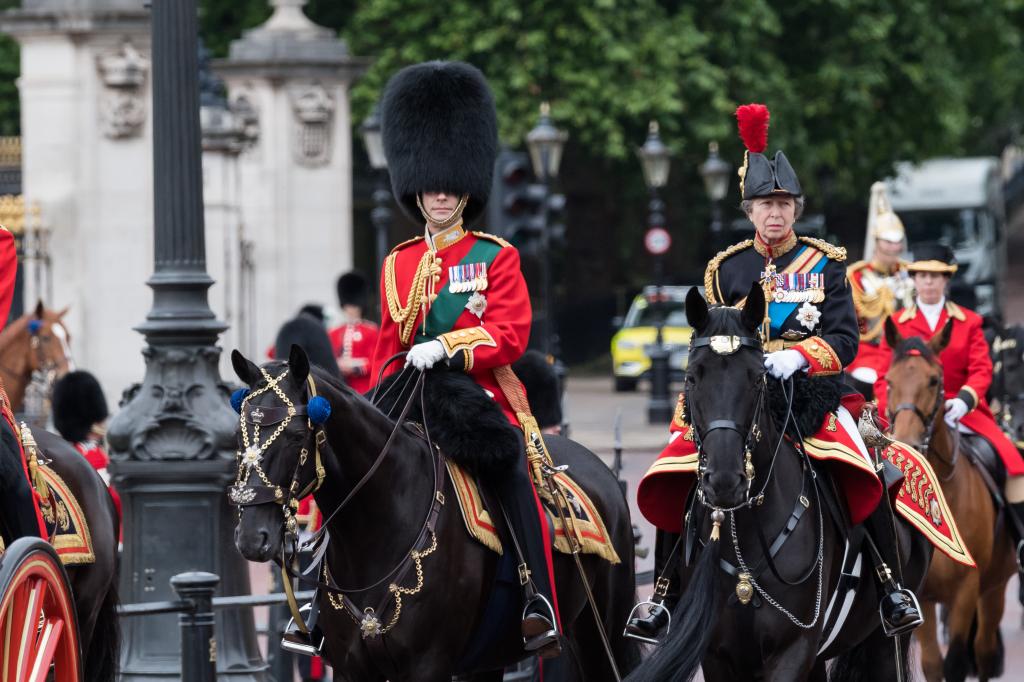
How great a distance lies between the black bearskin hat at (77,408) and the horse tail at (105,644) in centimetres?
301

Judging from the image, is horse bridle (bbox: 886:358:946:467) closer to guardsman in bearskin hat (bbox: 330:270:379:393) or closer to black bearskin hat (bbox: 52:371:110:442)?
black bearskin hat (bbox: 52:371:110:442)

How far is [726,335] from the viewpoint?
7.17 metres

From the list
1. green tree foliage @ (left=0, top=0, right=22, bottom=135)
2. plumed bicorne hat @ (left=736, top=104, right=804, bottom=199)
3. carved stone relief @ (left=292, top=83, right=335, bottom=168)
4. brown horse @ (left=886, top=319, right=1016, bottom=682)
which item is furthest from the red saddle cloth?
green tree foliage @ (left=0, top=0, right=22, bottom=135)

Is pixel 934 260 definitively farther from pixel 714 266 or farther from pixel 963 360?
pixel 714 266

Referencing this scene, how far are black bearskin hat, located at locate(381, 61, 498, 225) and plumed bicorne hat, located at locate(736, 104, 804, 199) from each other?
1.09 meters

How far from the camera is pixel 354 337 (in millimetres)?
16203

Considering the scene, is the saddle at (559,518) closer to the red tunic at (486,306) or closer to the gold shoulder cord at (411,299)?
the red tunic at (486,306)

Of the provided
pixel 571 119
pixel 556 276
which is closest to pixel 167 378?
pixel 571 119

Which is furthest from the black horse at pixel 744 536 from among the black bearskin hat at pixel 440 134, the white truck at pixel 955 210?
the white truck at pixel 955 210

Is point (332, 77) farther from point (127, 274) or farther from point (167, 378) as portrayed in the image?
point (167, 378)

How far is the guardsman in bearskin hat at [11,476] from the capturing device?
7000 millimetres

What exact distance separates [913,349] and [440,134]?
344cm

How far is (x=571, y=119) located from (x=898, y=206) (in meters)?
10.7

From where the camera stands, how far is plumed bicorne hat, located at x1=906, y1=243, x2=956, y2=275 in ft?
37.4
